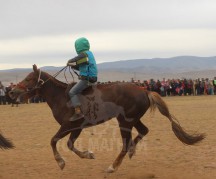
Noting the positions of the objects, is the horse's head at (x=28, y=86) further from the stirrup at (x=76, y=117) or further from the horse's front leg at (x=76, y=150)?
the horse's front leg at (x=76, y=150)

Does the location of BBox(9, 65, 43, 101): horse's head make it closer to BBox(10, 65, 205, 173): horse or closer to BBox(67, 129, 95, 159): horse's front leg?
BBox(10, 65, 205, 173): horse

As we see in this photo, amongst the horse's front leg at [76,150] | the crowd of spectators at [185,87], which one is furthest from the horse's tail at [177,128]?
the crowd of spectators at [185,87]

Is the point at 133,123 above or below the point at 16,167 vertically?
above

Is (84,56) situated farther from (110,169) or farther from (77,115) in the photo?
(110,169)

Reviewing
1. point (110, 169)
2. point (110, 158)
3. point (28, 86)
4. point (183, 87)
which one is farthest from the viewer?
point (183, 87)

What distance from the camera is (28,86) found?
9789 mm

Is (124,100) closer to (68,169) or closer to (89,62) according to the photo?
(89,62)

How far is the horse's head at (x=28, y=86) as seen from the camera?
385 inches

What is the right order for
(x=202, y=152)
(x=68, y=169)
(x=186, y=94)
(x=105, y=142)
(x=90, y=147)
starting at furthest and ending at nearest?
(x=186, y=94), (x=105, y=142), (x=90, y=147), (x=202, y=152), (x=68, y=169)

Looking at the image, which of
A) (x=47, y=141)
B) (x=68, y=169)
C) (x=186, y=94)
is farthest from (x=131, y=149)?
(x=186, y=94)

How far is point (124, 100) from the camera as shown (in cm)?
934

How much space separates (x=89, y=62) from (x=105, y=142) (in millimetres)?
3768

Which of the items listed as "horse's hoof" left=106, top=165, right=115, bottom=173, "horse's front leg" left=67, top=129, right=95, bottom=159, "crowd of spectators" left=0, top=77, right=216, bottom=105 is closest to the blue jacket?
"horse's front leg" left=67, top=129, right=95, bottom=159

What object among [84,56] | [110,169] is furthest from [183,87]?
[110,169]
